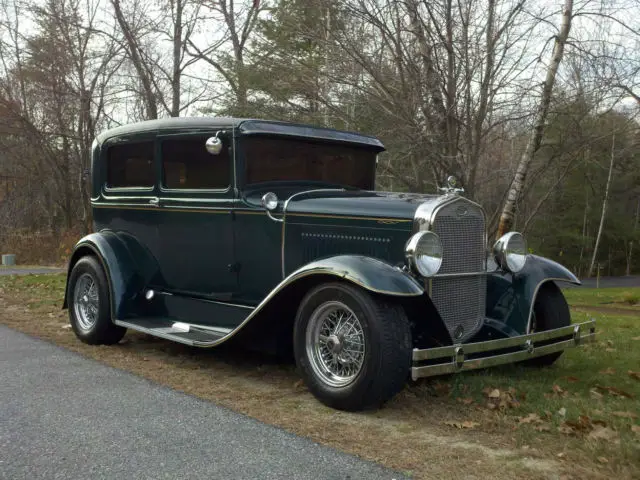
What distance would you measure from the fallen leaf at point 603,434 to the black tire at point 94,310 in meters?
4.18

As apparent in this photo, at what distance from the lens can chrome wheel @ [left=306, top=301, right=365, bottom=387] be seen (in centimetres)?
402

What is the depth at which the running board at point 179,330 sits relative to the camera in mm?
4867

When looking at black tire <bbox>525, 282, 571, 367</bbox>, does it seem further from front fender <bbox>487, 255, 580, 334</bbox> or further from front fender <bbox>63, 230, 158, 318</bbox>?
front fender <bbox>63, 230, 158, 318</bbox>

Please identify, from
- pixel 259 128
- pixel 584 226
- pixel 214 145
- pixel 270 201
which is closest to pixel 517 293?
pixel 270 201

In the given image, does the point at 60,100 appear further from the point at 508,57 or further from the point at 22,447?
the point at 22,447

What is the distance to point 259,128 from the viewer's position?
5.22 metres

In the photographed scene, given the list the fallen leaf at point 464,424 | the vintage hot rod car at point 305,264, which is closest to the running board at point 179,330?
the vintage hot rod car at point 305,264

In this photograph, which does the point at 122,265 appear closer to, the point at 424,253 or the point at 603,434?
the point at 424,253

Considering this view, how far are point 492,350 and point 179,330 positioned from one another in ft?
8.21

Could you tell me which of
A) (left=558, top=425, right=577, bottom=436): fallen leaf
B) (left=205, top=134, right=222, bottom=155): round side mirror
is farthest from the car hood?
(left=558, top=425, right=577, bottom=436): fallen leaf

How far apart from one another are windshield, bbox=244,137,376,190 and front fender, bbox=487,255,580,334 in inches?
62.6

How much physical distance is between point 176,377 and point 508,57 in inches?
244

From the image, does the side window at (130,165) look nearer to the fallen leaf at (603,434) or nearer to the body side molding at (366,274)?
the body side molding at (366,274)

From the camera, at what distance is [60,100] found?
20.1 meters
